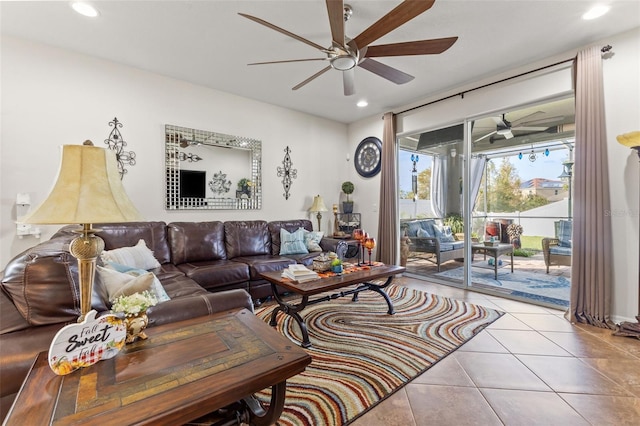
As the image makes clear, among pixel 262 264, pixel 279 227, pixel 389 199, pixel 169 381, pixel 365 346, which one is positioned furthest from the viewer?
pixel 389 199

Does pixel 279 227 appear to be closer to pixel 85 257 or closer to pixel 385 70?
pixel 385 70

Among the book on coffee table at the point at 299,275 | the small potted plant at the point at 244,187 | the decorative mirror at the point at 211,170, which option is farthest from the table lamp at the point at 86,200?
the small potted plant at the point at 244,187

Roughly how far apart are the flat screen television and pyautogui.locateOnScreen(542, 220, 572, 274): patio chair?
5048mm

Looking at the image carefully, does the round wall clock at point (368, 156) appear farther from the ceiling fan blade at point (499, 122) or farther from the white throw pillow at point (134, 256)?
the white throw pillow at point (134, 256)

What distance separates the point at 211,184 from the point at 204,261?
1205 millimetres

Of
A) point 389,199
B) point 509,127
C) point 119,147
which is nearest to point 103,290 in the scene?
point 119,147

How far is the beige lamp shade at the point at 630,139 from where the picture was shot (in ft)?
8.04

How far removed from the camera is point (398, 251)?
476cm

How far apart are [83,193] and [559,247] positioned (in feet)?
17.2

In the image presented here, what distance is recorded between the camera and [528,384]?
184 cm

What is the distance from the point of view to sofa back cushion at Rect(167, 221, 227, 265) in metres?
3.44

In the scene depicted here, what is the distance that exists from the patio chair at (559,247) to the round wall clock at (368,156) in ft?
9.14

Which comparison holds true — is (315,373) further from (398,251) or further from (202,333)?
(398,251)

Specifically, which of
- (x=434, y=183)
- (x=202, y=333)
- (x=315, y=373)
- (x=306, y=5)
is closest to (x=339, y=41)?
(x=306, y=5)
